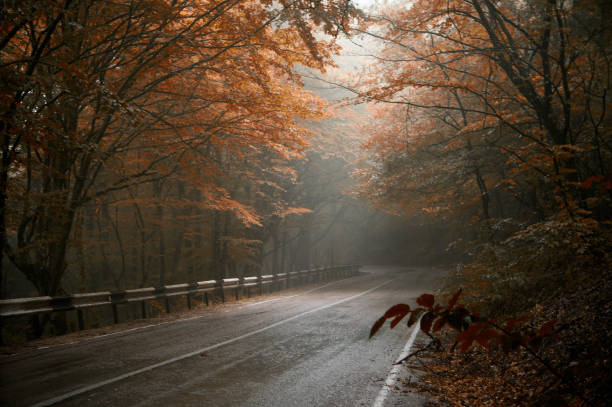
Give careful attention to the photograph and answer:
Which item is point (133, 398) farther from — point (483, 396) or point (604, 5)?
point (604, 5)

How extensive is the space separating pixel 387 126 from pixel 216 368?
13.2 metres

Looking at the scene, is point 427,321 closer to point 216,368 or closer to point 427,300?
point 427,300

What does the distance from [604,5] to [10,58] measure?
1246 centimetres

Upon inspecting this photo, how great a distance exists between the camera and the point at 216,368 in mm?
5578

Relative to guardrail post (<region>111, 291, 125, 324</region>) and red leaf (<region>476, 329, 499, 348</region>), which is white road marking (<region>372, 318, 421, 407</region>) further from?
guardrail post (<region>111, 291, 125, 324</region>)

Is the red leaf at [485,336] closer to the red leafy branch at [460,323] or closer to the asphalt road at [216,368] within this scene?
the red leafy branch at [460,323]

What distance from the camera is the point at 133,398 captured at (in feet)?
14.3

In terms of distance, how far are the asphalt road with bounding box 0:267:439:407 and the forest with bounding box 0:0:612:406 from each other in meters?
1.10

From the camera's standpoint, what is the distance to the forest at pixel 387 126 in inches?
221

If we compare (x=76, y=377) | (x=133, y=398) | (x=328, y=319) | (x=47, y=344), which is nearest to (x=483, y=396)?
(x=133, y=398)

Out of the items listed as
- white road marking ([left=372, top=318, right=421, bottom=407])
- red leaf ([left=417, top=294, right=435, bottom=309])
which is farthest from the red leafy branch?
white road marking ([left=372, top=318, right=421, bottom=407])

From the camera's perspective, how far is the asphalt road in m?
4.41

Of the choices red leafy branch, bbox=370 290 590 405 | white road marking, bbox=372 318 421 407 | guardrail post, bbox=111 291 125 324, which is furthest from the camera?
guardrail post, bbox=111 291 125 324

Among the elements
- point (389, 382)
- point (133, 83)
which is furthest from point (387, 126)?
point (389, 382)
